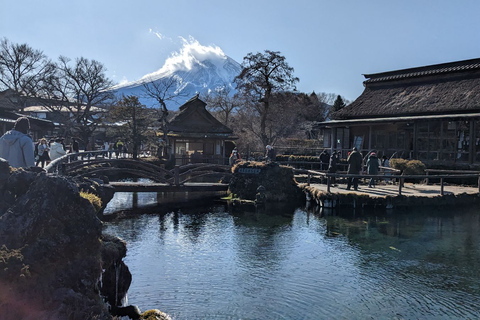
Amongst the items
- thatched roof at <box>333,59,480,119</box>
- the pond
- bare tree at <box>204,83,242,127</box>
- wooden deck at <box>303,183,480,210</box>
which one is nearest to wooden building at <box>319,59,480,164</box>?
thatched roof at <box>333,59,480,119</box>

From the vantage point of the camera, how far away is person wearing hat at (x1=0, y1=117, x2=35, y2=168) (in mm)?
7293

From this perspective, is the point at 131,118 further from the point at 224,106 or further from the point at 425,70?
the point at 425,70

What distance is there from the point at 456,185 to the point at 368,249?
39.9ft

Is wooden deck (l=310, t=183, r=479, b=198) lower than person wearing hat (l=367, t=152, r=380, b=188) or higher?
lower

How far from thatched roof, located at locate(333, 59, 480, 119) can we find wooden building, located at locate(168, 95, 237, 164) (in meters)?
9.55

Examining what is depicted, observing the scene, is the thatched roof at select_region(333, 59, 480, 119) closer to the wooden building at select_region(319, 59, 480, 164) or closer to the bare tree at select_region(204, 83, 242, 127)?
the wooden building at select_region(319, 59, 480, 164)

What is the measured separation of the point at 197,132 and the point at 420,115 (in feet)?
54.0

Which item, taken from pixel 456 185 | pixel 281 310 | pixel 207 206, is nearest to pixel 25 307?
pixel 281 310

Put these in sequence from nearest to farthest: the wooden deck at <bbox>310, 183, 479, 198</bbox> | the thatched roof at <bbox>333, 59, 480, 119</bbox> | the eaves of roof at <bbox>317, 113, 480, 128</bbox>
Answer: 1. the wooden deck at <bbox>310, 183, 479, 198</bbox>
2. the eaves of roof at <bbox>317, 113, 480, 128</bbox>
3. the thatched roof at <bbox>333, 59, 480, 119</bbox>

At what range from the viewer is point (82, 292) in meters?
4.64

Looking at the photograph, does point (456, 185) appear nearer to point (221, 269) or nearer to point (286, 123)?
point (221, 269)

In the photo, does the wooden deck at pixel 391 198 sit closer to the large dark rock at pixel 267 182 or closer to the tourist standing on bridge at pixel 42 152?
the large dark rock at pixel 267 182

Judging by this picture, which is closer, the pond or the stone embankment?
the stone embankment

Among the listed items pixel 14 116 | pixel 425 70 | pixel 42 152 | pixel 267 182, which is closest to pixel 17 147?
pixel 267 182
